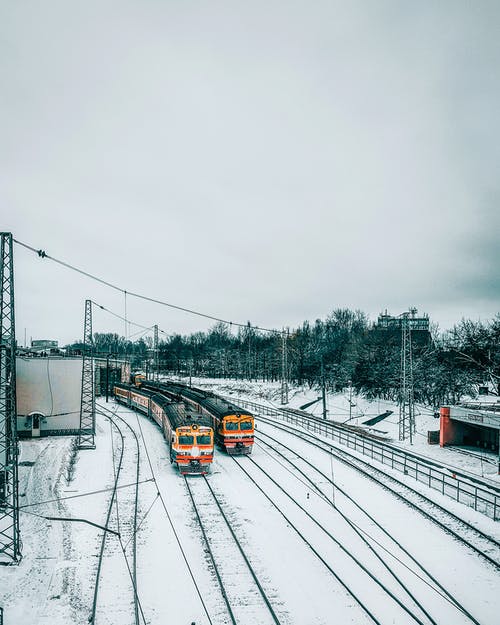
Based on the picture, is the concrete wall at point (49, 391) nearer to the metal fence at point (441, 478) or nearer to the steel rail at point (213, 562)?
the steel rail at point (213, 562)

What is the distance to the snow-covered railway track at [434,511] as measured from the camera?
625 inches

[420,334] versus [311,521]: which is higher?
[420,334]

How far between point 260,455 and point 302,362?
164ft

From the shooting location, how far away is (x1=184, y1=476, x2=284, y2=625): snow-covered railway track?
11.8 metres

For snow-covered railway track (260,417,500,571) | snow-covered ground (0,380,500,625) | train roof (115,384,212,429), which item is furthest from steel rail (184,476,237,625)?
snow-covered railway track (260,417,500,571)

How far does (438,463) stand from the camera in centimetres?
2909

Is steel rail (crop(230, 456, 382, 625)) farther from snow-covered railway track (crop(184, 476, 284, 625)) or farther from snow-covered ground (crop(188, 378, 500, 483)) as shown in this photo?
snow-covered ground (crop(188, 378, 500, 483))

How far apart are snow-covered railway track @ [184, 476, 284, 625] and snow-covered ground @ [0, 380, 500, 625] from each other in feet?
0.48

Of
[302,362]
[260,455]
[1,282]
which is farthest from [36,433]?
[302,362]

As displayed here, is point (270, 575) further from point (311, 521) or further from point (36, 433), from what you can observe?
point (36, 433)

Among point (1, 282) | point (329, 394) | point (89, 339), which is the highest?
point (1, 282)

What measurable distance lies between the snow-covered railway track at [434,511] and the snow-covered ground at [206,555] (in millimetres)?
524

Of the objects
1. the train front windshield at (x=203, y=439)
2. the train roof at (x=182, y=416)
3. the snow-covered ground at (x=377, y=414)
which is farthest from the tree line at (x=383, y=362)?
the train front windshield at (x=203, y=439)

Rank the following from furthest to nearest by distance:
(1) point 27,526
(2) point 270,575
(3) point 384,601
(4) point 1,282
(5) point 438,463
→ (5) point 438,463 < (1) point 27,526 < (4) point 1,282 < (2) point 270,575 < (3) point 384,601
